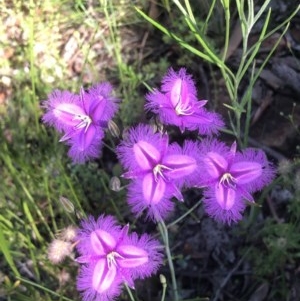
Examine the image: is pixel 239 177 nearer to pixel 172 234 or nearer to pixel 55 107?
pixel 55 107

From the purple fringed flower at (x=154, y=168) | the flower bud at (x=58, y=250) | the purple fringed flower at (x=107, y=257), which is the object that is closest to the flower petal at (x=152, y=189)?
the purple fringed flower at (x=154, y=168)

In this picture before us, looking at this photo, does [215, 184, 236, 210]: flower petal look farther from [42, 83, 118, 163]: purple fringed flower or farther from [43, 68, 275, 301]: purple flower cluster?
[42, 83, 118, 163]: purple fringed flower

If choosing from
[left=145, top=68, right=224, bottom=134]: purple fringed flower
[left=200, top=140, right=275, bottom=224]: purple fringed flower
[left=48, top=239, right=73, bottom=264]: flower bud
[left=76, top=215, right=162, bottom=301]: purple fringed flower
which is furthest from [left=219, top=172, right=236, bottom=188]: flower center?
[left=48, top=239, right=73, bottom=264]: flower bud

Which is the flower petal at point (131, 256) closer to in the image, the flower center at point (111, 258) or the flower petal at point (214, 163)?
the flower center at point (111, 258)

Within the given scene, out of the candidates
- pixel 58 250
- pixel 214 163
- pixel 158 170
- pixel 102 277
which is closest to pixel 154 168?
pixel 158 170

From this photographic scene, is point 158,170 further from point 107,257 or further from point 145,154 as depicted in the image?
point 107,257

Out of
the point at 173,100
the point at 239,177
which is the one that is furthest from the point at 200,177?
the point at 173,100

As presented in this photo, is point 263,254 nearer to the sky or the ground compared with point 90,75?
nearer to the ground
